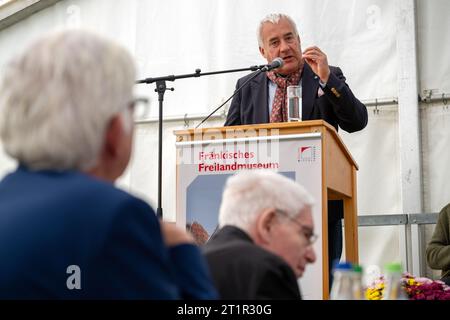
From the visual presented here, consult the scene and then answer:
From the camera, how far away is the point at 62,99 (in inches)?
45.2

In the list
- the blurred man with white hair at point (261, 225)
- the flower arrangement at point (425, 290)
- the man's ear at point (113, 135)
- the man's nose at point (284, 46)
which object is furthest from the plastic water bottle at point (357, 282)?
the man's nose at point (284, 46)

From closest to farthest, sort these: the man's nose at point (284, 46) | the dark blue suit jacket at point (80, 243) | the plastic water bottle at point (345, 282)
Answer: the dark blue suit jacket at point (80, 243) → the plastic water bottle at point (345, 282) → the man's nose at point (284, 46)

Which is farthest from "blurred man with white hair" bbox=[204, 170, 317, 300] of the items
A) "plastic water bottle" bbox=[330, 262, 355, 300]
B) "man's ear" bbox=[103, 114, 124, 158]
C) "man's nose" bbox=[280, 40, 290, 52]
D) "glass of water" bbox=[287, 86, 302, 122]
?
"man's nose" bbox=[280, 40, 290, 52]

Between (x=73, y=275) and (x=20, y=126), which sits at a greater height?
(x=20, y=126)

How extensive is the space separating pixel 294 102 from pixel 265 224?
1.98 m

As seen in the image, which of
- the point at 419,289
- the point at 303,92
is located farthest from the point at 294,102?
the point at 419,289

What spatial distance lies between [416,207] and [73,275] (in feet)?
14.5

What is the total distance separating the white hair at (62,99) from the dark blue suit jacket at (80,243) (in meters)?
0.06

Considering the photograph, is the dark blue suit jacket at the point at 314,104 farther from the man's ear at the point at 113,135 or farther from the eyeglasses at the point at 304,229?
the man's ear at the point at 113,135

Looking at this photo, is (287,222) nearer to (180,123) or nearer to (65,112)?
(65,112)

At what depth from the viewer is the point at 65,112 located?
1.15 meters

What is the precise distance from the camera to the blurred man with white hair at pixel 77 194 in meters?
1.08

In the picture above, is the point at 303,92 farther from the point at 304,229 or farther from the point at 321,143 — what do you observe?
the point at 304,229
